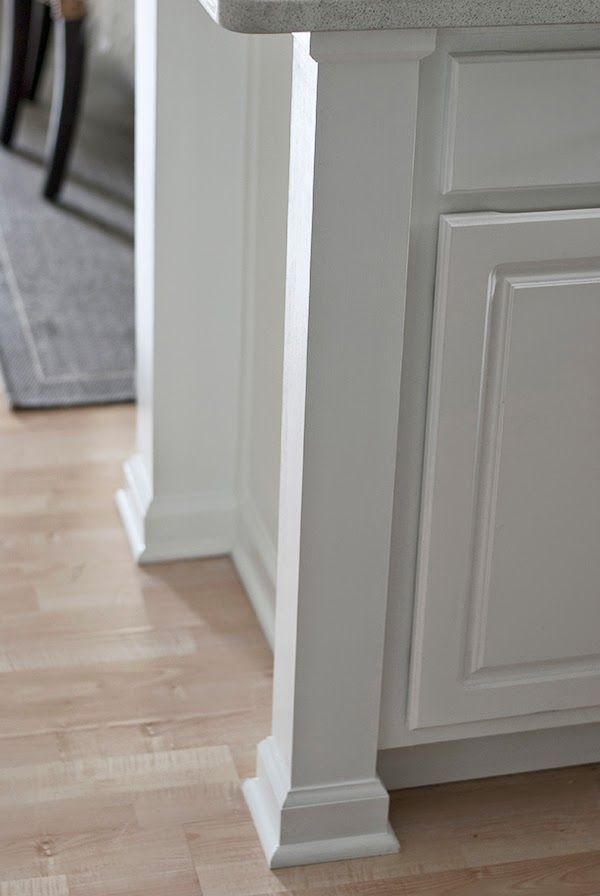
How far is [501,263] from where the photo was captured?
1246 millimetres

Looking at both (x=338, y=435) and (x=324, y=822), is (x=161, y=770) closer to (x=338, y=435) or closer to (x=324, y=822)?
(x=324, y=822)

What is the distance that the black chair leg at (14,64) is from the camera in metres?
3.21

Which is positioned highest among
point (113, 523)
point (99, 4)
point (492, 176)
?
point (492, 176)

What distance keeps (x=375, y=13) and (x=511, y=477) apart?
1.53ft

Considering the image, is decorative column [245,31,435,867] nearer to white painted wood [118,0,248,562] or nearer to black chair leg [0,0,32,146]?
white painted wood [118,0,248,562]

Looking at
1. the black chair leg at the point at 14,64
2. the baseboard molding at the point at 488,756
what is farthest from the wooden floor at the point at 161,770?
the black chair leg at the point at 14,64

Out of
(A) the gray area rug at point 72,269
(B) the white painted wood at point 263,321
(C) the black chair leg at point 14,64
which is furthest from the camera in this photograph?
(C) the black chair leg at point 14,64

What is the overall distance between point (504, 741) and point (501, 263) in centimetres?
59

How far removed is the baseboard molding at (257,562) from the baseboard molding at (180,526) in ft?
0.08

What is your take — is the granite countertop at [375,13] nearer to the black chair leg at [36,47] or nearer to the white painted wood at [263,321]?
the white painted wood at [263,321]

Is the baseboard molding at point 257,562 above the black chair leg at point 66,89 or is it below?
below

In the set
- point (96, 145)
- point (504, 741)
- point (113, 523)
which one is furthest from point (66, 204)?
point (504, 741)

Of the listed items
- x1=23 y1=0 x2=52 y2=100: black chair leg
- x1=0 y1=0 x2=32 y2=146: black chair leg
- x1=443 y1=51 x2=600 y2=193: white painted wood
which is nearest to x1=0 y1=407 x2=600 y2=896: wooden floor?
x1=443 y1=51 x2=600 y2=193: white painted wood

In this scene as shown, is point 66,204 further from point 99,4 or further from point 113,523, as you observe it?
point 113,523
